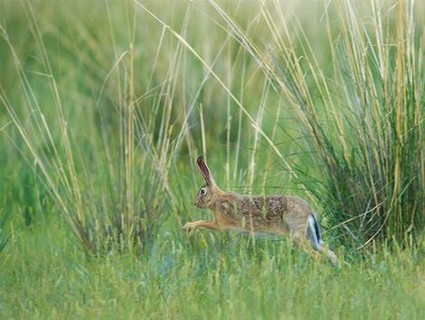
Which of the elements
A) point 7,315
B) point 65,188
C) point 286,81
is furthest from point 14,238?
point 286,81

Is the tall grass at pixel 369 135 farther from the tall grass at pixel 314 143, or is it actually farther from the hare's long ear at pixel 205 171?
the hare's long ear at pixel 205 171

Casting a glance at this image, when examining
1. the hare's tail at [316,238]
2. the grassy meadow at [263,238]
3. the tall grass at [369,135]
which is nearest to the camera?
the grassy meadow at [263,238]

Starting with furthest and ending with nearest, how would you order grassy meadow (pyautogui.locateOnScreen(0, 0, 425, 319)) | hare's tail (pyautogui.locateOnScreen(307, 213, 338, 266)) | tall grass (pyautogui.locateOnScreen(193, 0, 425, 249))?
tall grass (pyautogui.locateOnScreen(193, 0, 425, 249)) < hare's tail (pyautogui.locateOnScreen(307, 213, 338, 266)) < grassy meadow (pyautogui.locateOnScreen(0, 0, 425, 319))

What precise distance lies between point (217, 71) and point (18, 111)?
1274 mm

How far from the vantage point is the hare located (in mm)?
4883

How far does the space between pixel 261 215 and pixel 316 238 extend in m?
0.25

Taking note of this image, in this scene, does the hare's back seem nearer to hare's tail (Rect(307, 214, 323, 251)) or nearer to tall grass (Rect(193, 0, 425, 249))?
hare's tail (Rect(307, 214, 323, 251))

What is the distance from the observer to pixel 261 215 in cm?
499

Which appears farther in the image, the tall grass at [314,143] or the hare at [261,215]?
the tall grass at [314,143]

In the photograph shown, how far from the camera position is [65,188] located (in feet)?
18.2

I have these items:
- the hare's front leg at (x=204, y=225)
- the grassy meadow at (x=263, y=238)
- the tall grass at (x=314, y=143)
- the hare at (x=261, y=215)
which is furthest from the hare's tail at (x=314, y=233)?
the hare's front leg at (x=204, y=225)

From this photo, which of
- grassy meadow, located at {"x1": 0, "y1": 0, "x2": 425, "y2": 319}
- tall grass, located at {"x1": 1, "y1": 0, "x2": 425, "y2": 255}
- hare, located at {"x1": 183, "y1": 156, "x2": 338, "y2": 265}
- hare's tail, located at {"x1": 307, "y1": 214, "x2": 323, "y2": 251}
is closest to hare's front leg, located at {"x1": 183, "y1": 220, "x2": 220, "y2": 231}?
hare, located at {"x1": 183, "y1": 156, "x2": 338, "y2": 265}

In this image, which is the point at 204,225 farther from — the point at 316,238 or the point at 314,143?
the point at 314,143

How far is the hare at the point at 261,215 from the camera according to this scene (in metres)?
4.88
